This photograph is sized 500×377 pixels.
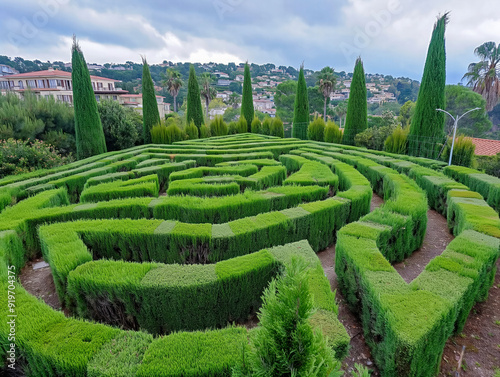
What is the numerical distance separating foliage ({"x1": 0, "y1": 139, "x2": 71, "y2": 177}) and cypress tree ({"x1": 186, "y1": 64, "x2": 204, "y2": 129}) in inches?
502

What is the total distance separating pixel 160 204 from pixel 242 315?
3389 millimetres

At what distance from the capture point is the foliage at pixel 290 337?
A: 1.57 metres

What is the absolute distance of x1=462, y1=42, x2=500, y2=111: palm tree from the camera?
2742 cm

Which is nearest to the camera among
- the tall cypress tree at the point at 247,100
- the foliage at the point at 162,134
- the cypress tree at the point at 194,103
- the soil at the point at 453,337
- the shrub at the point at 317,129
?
the soil at the point at 453,337

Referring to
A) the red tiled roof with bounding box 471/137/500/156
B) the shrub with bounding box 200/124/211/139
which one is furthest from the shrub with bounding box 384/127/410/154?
the shrub with bounding box 200/124/211/139

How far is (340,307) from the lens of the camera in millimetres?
4160

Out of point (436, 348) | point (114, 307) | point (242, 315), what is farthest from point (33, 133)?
point (436, 348)

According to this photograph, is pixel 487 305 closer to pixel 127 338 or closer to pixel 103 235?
pixel 127 338

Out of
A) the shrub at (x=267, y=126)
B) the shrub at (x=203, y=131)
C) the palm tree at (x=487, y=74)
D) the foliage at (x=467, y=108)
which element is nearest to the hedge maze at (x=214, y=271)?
the shrub at (x=203, y=131)

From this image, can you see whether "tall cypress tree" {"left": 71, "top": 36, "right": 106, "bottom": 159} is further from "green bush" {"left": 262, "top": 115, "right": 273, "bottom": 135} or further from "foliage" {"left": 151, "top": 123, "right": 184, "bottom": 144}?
"green bush" {"left": 262, "top": 115, "right": 273, "bottom": 135}

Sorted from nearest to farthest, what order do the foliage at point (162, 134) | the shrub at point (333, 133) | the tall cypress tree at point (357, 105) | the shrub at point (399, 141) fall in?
the shrub at point (399, 141), the tall cypress tree at point (357, 105), the shrub at point (333, 133), the foliage at point (162, 134)

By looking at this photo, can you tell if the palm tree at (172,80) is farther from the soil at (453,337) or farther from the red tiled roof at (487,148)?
the soil at (453,337)

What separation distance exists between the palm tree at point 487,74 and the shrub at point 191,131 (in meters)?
29.5

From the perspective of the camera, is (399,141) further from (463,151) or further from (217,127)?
(217,127)
